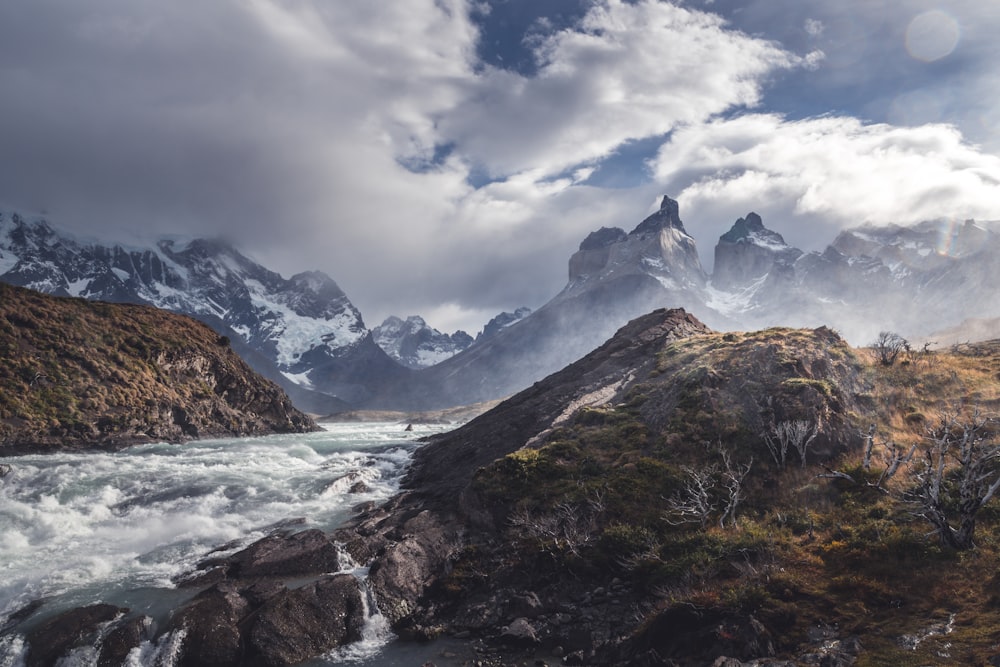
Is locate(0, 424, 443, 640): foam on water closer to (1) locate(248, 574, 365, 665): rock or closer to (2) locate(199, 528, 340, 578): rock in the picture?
(2) locate(199, 528, 340, 578): rock

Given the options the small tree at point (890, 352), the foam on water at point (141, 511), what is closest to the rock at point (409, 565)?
the foam on water at point (141, 511)

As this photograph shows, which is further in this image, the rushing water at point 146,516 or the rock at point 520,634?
the rushing water at point 146,516

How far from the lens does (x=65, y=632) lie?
60.3 ft

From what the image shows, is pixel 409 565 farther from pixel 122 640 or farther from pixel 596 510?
pixel 122 640

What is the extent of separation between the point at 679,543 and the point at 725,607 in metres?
4.98

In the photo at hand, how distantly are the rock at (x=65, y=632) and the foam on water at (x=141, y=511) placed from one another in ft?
3.15

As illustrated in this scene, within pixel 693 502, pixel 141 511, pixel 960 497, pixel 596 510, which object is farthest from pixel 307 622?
pixel 960 497

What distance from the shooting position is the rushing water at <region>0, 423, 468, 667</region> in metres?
21.3

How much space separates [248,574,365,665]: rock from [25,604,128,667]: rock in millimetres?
6013

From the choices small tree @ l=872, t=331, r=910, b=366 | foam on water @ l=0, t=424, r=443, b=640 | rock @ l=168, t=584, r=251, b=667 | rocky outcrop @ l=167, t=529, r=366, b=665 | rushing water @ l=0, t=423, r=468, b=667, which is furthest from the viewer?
small tree @ l=872, t=331, r=910, b=366

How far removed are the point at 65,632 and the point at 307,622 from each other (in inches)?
347

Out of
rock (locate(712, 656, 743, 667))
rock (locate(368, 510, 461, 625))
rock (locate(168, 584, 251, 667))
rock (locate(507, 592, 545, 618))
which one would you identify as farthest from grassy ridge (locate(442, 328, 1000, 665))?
rock (locate(168, 584, 251, 667))

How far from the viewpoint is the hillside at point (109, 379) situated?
54.6 meters

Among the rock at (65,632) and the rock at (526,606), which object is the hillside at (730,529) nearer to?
the rock at (526,606)
